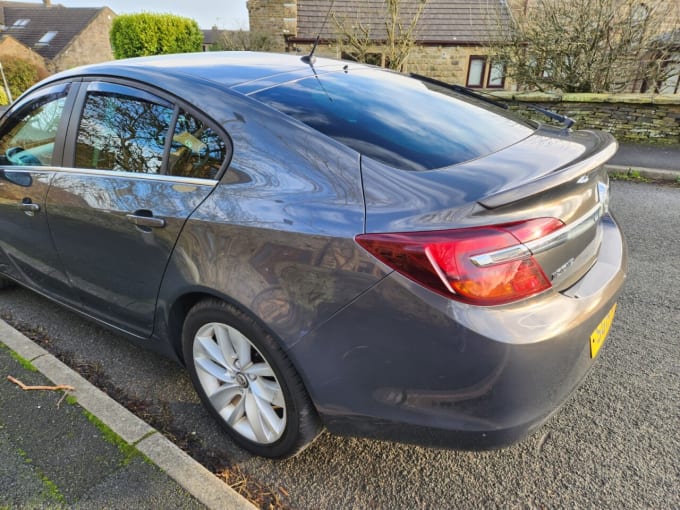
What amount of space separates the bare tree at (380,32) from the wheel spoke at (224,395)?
11.7 m

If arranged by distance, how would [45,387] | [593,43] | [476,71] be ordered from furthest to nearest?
[476,71]
[593,43]
[45,387]

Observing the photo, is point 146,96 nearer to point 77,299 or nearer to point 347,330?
point 77,299

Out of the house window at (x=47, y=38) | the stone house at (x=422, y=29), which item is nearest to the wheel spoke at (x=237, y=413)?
the stone house at (x=422, y=29)

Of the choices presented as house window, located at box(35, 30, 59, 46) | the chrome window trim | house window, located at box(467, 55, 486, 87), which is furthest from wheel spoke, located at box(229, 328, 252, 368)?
house window, located at box(35, 30, 59, 46)

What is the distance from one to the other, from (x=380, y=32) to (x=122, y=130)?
1535 centimetres

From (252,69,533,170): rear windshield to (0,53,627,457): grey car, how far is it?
11mm

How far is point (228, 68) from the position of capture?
217 centimetres

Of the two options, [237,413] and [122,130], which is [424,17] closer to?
[122,130]

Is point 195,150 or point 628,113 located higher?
point 195,150

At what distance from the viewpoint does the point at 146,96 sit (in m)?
2.09

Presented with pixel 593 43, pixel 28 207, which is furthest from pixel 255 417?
pixel 593 43

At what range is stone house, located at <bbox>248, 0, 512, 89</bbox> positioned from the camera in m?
15.9

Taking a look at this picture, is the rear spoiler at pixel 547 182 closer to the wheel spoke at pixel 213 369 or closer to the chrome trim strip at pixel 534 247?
the chrome trim strip at pixel 534 247

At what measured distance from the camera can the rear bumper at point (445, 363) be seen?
1.39 meters
